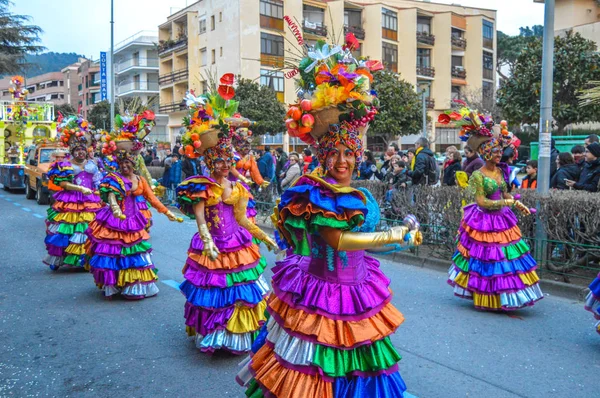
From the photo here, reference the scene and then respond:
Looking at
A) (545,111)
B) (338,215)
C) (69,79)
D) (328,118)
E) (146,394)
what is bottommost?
(146,394)

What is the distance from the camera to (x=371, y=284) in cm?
343

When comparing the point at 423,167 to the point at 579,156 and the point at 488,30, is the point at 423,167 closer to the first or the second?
the point at 579,156

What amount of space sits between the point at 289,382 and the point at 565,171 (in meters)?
8.60

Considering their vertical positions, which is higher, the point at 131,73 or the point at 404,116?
the point at 131,73

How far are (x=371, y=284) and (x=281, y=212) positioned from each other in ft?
2.37

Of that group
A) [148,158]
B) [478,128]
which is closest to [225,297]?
[478,128]

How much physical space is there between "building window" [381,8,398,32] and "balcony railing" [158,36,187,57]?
51.9 ft

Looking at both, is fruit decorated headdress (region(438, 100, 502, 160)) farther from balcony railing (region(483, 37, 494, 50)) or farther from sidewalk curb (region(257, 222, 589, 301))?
balcony railing (region(483, 37, 494, 50))

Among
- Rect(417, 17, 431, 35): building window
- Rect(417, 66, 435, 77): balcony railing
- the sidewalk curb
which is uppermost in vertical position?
Rect(417, 17, 431, 35): building window

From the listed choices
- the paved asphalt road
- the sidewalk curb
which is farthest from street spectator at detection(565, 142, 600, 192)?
the paved asphalt road

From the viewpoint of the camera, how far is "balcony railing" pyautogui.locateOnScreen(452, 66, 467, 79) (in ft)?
163

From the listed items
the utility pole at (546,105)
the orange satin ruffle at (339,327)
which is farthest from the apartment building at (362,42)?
the orange satin ruffle at (339,327)

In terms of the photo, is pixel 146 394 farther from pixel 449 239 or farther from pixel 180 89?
pixel 180 89

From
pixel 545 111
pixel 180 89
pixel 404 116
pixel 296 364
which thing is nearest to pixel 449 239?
pixel 545 111
